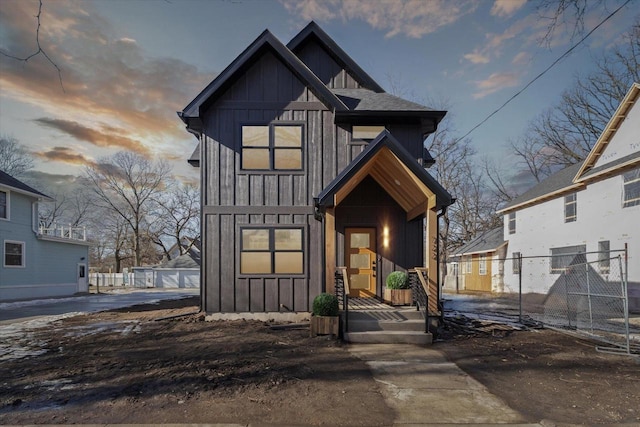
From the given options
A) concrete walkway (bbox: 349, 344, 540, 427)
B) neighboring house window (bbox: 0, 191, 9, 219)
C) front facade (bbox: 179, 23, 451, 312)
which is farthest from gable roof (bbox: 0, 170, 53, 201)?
concrete walkway (bbox: 349, 344, 540, 427)

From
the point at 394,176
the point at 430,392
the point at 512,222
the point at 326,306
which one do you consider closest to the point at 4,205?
the point at 326,306

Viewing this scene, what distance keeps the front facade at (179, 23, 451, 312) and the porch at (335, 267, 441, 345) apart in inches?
61.1

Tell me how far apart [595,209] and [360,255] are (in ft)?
41.3

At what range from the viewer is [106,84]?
16.6 m

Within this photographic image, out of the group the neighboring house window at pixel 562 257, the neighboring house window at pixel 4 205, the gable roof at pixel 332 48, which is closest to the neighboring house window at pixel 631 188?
the neighboring house window at pixel 562 257

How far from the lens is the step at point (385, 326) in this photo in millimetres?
8023

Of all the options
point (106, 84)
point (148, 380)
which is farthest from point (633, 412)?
point (106, 84)

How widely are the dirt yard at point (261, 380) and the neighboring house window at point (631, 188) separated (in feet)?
30.7

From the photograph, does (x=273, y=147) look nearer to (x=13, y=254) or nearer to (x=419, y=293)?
(x=419, y=293)

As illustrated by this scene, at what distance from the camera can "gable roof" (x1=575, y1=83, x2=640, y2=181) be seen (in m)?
14.5

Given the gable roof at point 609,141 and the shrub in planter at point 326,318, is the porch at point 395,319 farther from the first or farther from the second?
the gable roof at point 609,141

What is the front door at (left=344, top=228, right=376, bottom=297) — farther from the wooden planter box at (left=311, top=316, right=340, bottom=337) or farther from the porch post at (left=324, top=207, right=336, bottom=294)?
the wooden planter box at (left=311, top=316, right=340, bottom=337)

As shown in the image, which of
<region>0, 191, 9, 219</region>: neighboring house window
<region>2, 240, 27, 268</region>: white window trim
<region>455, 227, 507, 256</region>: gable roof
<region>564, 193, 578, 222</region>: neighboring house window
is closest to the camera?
<region>564, 193, 578, 222</region>: neighboring house window

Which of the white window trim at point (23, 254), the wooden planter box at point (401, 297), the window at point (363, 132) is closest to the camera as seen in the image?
the wooden planter box at point (401, 297)
